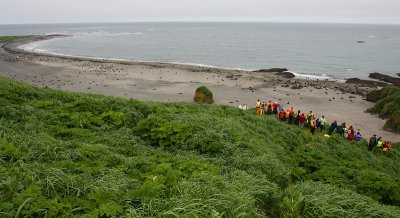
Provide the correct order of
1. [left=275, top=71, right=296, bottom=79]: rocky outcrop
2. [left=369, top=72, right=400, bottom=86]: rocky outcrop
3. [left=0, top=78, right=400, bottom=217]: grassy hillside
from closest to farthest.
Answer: [left=0, top=78, right=400, bottom=217]: grassy hillside < [left=369, top=72, right=400, bottom=86]: rocky outcrop < [left=275, top=71, right=296, bottom=79]: rocky outcrop

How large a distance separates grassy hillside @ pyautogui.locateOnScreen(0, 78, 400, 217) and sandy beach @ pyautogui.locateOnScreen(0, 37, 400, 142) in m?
17.2

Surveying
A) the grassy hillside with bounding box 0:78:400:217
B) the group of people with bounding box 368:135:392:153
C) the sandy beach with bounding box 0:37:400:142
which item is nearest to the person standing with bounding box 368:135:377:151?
the group of people with bounding box 368:135:392:153

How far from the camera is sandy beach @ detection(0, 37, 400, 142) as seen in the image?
103 feet

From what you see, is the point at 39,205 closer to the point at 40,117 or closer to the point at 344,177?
the point at 40,117

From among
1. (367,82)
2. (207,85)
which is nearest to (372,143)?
(207,85)

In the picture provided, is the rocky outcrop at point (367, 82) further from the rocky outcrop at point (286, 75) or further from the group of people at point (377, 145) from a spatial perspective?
the group of people at point (377, 145)

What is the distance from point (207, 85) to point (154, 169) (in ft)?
113

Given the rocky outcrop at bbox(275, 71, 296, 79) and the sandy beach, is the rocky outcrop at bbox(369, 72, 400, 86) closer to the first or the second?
the sandy beach

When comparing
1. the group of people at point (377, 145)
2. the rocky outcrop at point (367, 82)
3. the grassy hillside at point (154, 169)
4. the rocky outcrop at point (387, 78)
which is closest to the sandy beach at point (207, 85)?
the rocky outcrop at point (367, 82)

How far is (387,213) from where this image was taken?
642cm

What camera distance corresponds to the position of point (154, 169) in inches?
268

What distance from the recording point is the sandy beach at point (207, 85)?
31.5m

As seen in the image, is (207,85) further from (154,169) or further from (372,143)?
(154,169)

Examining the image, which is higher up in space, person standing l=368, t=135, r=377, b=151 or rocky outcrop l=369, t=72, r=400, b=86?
rocky outcrop l=369, t=72, r=400, b=86
